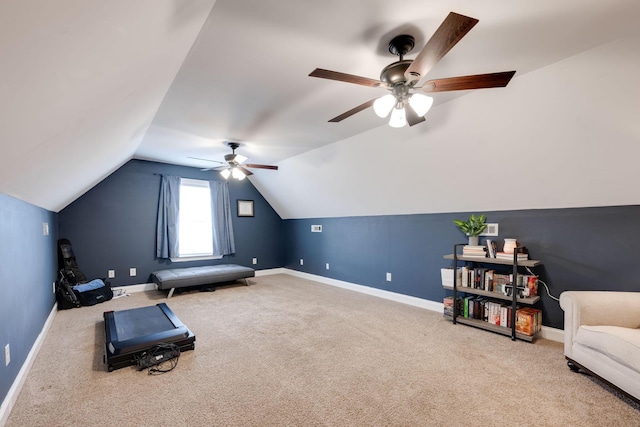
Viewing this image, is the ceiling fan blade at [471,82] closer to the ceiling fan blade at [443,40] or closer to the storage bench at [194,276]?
the ceiling fan blade at [443,40]

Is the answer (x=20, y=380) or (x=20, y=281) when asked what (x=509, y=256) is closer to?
(x=20, y=380)

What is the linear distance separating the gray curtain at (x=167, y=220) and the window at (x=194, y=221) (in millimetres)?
161

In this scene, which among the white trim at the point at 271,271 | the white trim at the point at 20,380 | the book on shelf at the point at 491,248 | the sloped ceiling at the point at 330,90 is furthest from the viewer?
the white trim at the point at 271,271

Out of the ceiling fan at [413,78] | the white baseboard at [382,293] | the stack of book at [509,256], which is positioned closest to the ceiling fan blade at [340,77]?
the ceiling fan at [413,78]

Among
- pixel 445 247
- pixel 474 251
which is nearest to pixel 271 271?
pixel 445 247

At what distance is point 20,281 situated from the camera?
2.47 meters

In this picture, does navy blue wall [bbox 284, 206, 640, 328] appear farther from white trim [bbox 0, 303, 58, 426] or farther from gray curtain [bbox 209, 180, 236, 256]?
white trim [bbox 0, 303, 58, 426]

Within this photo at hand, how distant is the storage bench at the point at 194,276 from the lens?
4.82m

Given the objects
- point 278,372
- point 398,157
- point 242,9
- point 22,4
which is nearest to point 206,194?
point 398,157

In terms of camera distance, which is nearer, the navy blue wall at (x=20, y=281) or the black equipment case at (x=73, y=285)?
the navy blue wall at (x=20, y=281)

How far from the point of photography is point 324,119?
3322 mm

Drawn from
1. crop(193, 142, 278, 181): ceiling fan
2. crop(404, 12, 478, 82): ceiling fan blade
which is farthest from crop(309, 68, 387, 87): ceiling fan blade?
crop(193, 142, 278, 181): ceiling fan

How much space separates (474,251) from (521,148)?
1312 mm

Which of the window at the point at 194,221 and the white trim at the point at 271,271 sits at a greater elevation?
the window at the point at 194,221
